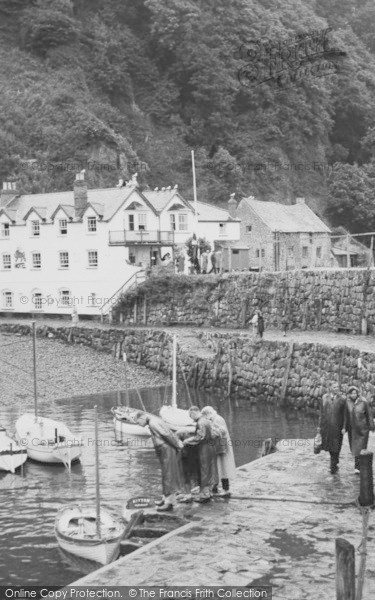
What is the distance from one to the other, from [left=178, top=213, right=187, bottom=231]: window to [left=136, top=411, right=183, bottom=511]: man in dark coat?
133 feet

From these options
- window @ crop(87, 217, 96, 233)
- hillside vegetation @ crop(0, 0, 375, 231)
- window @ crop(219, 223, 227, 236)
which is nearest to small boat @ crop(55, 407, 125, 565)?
window @ crop(87, 217, 96, 233)

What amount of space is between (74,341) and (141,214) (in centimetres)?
855

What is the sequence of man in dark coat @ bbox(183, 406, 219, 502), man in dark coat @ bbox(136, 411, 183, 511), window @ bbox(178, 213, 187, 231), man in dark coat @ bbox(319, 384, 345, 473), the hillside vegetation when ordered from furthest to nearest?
the hillside vegetation → window @ bbox(178, 213, 187, 231) → man in dark coat @ bbox(319, 384, 345, 473) → man in dark coat @ bbox(183, 406, 219, 502) → man in dark coat @ bbox(136, 411, 183, 511)

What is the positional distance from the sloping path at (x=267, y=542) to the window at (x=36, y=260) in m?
39.2

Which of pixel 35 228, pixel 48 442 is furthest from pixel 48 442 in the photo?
pixel 35 228

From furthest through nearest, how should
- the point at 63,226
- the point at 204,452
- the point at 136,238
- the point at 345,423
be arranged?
the point at 63,226
the point at 136,238
the point at 345,423
the point at 204,452

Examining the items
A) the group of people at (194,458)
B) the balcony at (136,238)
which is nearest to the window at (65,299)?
the balcony at (136,238)

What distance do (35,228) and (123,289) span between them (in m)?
7.48

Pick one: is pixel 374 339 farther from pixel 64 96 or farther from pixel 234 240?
pixel 64 96

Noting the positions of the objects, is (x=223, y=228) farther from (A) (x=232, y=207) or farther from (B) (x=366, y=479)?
(B) (x=366, y=479)

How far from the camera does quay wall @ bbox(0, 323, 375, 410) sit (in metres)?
35.8

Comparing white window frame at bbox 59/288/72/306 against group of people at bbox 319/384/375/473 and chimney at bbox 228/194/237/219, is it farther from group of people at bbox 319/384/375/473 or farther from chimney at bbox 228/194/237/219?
group of people at bbox 319/384/375/473

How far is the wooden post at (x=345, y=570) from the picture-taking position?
10938mm

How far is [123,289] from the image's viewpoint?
52.9 m
